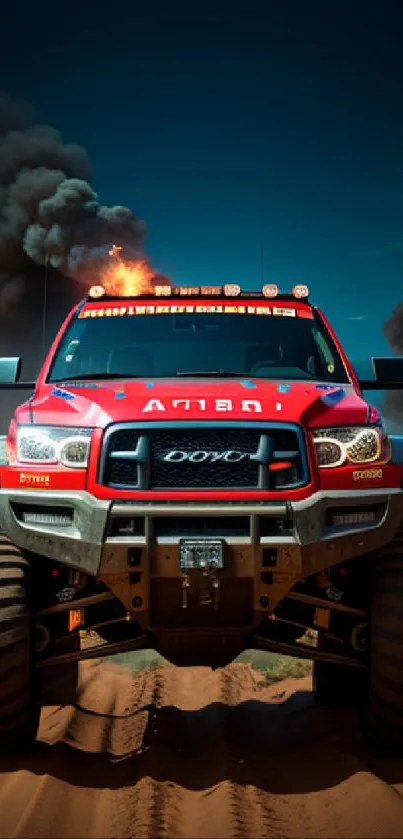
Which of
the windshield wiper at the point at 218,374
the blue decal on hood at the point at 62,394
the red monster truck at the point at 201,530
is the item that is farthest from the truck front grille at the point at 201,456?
the windshield wiper at the point at 218,374

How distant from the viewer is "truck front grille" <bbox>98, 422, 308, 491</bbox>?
14.5 ft

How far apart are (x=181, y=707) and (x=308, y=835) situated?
305 cm

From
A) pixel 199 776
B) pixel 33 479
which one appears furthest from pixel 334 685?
pixel 33 479

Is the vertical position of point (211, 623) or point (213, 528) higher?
point (213, 528)

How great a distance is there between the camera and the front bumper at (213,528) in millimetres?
4297

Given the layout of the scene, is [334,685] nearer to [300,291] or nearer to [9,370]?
[300,291]

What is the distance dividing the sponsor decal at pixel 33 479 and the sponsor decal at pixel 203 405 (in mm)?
564

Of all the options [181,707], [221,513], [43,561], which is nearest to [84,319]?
[43,561]

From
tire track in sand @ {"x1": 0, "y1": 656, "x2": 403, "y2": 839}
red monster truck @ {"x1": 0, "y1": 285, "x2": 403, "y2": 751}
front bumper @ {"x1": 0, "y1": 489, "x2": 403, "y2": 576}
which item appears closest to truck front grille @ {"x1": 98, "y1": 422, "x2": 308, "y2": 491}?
red monster truck @ {"x1": 0, "y1": 285, "x2": 403, "y2": 751}

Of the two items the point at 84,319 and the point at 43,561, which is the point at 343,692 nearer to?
the point at 43,561

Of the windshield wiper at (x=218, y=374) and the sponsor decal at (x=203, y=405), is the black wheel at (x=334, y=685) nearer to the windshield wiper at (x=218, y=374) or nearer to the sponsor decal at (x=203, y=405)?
the windshield wiper at (x=218, y=374)

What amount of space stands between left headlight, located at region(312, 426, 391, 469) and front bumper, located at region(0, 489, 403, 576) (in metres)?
0.17

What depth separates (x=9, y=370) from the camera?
5559 mm

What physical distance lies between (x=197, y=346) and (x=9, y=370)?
4.03 ft
